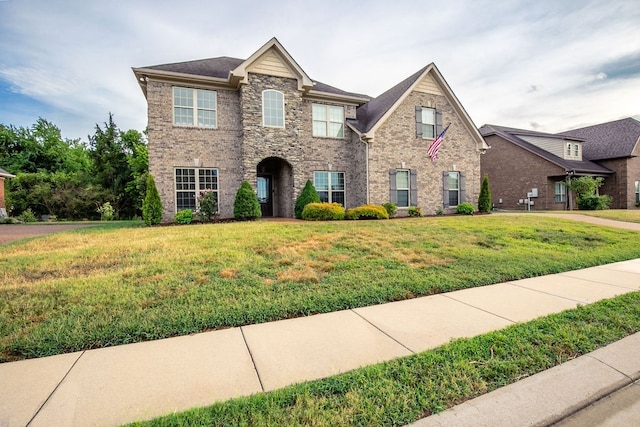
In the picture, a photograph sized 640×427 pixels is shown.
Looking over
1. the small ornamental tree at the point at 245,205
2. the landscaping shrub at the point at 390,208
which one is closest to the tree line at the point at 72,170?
the small ornamental tree at the point at 245,205

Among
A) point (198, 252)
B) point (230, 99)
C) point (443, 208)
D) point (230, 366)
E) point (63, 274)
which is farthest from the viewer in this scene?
point (443, 208)

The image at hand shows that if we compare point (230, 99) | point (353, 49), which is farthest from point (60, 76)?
point (353, 49)

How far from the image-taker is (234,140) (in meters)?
13.8

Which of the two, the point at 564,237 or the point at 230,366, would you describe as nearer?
the point at 230,366

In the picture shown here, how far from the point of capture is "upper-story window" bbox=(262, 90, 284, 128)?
44.5 feet

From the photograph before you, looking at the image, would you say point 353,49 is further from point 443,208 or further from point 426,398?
point 426,398

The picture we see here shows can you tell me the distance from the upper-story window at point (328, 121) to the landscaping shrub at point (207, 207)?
631 cm

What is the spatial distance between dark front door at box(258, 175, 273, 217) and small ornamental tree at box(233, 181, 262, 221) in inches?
135

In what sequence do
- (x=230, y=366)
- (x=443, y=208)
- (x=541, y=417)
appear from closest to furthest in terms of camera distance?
(x=541, y=417)
(x=230, y=366)
(x=443, y=208)

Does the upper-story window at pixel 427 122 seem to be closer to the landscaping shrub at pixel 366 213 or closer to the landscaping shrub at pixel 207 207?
the landscaping shrub at pixel 366 213

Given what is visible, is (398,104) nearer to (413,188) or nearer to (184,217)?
(413,188)

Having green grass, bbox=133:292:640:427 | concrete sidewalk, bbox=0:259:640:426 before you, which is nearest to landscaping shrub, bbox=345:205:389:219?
concrete sidewalk, bbox=0:259:640:426

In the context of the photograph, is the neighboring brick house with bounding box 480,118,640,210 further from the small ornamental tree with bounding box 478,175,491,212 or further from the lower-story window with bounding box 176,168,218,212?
the lower-story window with bounding box 176,168,218,212

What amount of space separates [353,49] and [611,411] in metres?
15.4
